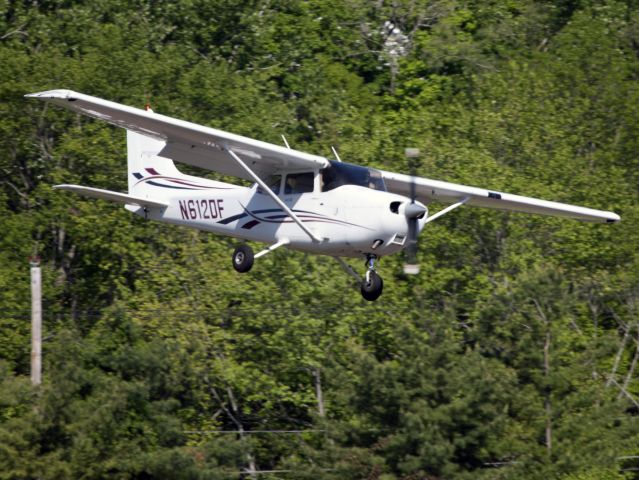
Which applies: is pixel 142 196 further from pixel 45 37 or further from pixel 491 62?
pixel 491 62

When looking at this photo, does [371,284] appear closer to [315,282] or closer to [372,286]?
[372,286]

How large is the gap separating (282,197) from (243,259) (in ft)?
4.62

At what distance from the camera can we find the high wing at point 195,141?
66.1ft

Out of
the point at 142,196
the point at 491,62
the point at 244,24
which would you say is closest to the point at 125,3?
the point at 244,24

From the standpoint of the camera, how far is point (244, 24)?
48500 millimetres

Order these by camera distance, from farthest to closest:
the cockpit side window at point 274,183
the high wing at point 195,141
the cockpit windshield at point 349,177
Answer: the cockpit side window at point 274,183
the cockpit windshield at point 349,177
the high wing at point 195,141

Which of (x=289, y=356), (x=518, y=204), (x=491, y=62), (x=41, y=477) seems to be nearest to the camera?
(x=518, y=204)

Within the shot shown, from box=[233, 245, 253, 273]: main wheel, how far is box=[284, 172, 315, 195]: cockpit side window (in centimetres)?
142

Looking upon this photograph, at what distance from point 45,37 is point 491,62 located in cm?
1662

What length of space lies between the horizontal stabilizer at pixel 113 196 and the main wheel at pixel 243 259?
1.94 meters

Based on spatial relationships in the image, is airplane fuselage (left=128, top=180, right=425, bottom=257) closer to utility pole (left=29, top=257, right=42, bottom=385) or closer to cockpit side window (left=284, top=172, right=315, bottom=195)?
cockpit side window (left=284, top=172, right=315, bottom=195)

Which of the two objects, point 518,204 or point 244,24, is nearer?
point 518,204

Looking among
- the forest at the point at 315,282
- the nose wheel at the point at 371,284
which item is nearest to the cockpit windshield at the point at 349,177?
the nose wheel at the point at 371,284

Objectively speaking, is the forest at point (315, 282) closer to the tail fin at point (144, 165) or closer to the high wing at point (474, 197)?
the tail fin at point (144, 165)
